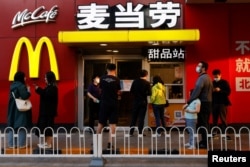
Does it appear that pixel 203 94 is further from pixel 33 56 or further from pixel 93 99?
pixel 33 56

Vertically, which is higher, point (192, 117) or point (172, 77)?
point (172, 77)

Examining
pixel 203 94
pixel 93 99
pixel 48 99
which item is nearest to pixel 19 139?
pixel 48 99

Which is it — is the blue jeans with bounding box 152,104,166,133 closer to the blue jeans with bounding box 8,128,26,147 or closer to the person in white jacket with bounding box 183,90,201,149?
the person in white jacket with bounding box 183,90,201,149

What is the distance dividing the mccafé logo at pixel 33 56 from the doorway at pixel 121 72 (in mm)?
1078

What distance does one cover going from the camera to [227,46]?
13.5m

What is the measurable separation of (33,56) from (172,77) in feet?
13.9

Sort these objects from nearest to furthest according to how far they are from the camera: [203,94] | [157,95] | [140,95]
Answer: [203,94] < [140,95] < [157,95]

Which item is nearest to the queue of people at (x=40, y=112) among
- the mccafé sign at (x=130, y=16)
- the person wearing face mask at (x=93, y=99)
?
the person wearing face mask at (x=93, y=99)

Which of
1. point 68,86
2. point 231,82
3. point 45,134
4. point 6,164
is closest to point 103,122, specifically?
point 45,134

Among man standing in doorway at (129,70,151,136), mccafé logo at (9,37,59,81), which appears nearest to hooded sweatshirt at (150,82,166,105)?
man standing in doorway at (129,70,151,136)

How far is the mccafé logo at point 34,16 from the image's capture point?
13.6m

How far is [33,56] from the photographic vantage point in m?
→ 13.5

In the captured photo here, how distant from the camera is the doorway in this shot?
46.1 ft

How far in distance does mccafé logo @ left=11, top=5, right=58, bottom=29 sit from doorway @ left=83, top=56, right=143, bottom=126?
167 centimetres
